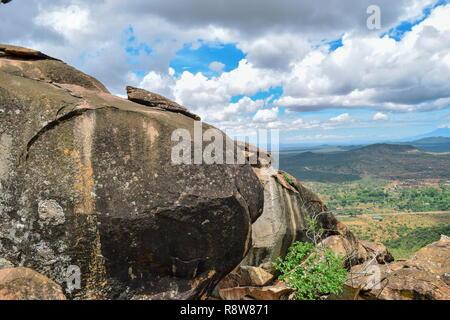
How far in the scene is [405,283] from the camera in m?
11.7

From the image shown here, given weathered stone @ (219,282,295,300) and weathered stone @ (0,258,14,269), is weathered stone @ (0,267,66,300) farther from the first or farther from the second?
weathered stone @ (219,282,295,300)

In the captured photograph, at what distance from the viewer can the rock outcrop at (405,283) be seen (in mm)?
11219

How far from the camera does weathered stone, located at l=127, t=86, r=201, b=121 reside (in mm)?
12031

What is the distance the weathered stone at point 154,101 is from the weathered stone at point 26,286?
690cm

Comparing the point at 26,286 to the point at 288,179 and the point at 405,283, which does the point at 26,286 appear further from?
the point at 288,179

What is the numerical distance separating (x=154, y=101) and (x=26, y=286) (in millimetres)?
7474

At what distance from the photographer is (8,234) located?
27.6 feet

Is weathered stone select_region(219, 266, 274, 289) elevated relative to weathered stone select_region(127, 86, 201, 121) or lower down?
lower down

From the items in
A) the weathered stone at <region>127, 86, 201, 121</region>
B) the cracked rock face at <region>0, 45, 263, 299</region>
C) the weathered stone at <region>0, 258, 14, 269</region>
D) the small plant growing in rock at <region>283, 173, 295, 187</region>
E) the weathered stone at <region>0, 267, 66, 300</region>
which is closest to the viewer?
the weathered stone at <region>0, 267, 66, 300</region>

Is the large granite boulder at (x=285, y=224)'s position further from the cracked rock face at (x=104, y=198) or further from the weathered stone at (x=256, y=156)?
the cracked rock face at (x=104, y=198)

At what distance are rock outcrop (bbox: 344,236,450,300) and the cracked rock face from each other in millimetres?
5918

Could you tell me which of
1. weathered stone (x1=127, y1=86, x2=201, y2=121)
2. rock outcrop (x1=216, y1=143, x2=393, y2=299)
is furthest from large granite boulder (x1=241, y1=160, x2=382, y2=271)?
weathered stone (x1=127, y1=86, x2=201, y2=121)

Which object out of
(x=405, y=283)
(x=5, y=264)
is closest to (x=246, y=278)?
(x=405, y=283)

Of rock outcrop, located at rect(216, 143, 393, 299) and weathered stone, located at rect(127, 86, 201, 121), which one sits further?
rock outcrop, located at rect(216, 143, 393, 299)
